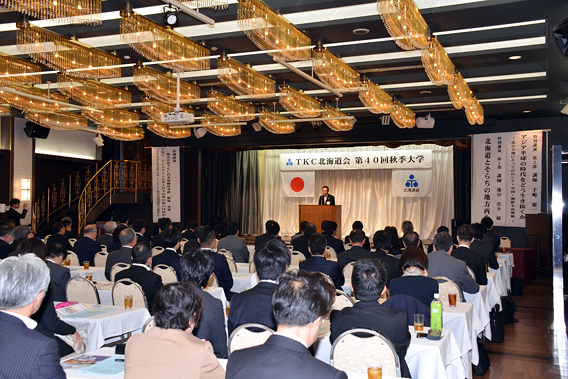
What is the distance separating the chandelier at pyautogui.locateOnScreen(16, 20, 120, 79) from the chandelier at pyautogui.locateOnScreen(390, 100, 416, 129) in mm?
5145

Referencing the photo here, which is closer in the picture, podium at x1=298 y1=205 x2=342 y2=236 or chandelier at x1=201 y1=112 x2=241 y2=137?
chandelier at x1=201 y1=112 x2=241 y2=137

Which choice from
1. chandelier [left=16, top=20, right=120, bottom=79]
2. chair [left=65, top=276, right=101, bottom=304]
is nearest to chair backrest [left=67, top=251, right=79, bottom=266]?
chair [left=65, top=276, right=101, bottom=304]

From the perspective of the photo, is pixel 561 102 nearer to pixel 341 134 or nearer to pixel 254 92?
pixel 341 134

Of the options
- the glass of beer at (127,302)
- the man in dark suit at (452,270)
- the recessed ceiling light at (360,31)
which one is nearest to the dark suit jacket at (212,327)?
the glass of beer at (127,302)

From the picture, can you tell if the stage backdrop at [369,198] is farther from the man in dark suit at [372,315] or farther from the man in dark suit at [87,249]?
the man in dark suit at [372,315]

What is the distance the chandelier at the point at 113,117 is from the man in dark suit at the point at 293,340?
814cm

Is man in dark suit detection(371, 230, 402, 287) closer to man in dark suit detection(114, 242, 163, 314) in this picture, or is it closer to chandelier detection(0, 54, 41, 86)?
man in dark suit detection(114, 242, 163, 314)

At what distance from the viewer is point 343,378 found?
1867 mm

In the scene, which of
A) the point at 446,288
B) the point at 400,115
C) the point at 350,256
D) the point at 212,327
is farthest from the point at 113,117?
the point at 212,327

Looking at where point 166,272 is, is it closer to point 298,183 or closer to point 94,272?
point 94,272

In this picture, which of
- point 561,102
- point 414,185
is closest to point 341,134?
point 414,185

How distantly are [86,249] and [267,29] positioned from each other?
497 cm

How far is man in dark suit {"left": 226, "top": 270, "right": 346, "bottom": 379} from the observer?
6.22 feet

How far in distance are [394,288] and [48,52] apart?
13.2 feet
